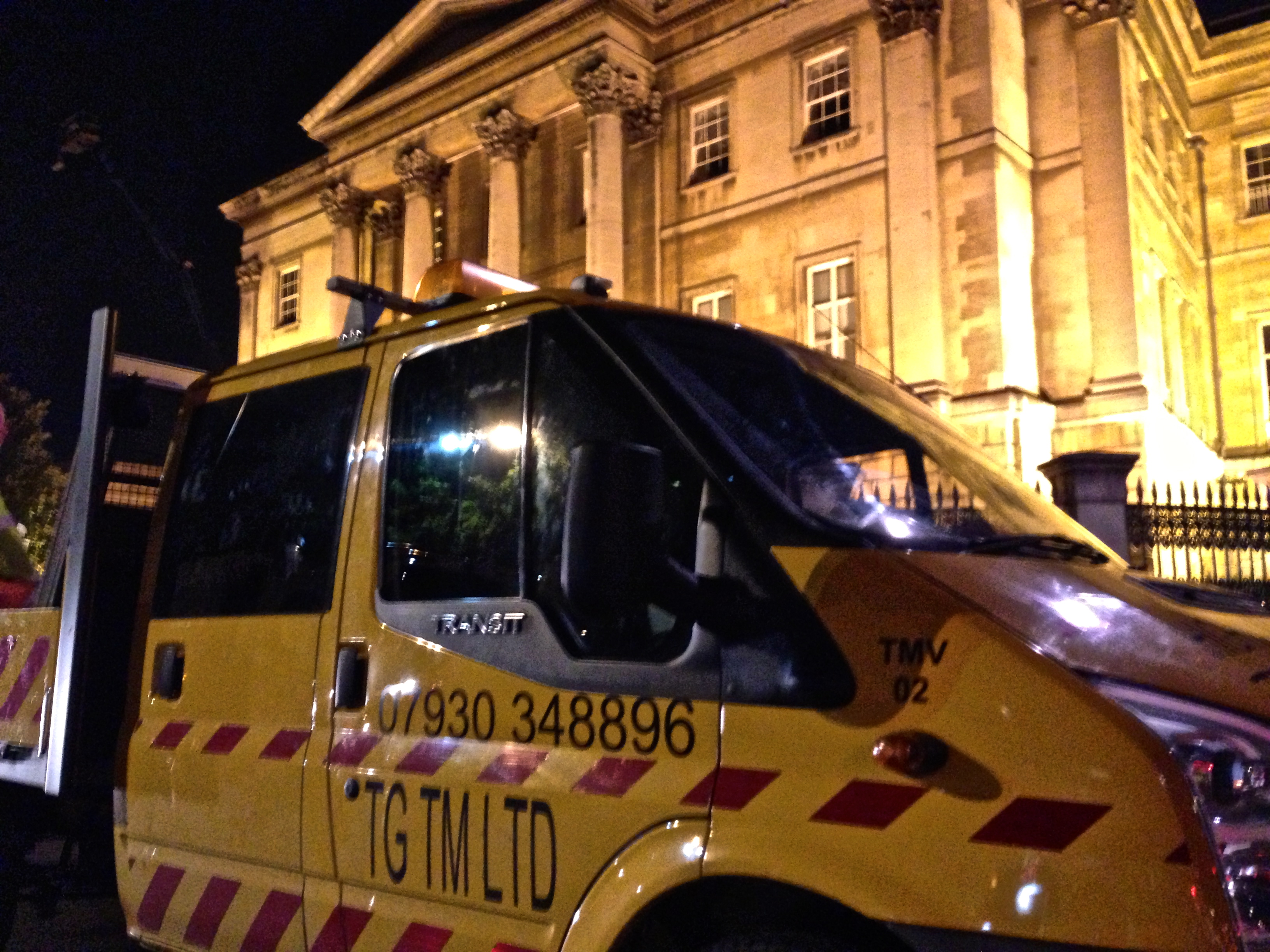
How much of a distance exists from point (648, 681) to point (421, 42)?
86.7ft

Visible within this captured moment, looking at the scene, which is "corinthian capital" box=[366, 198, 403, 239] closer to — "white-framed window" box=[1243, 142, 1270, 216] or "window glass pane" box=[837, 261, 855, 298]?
"window glass pane" box=[837, 261, 855, 298]

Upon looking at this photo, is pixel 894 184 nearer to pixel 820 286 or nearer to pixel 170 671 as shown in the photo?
pixel 820 286


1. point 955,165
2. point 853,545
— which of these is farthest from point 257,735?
point 955,165

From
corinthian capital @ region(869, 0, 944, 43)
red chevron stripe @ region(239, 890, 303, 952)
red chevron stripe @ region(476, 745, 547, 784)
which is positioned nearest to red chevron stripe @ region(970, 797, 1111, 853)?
red chevron stripe @ region(476, 745, 547, 784)

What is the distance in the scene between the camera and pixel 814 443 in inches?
103

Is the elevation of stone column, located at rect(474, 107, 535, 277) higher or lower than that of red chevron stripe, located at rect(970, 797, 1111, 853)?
higher

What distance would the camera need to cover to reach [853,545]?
2.19 meters

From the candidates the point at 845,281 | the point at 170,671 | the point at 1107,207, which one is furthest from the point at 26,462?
the point at 170,671

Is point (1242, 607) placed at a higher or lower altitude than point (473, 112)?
lower

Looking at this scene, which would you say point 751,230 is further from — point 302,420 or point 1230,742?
point 1230,742

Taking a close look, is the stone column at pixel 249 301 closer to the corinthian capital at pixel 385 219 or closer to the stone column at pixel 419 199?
the corinthian capital at pixel 385 219

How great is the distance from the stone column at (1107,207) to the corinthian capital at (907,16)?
222 cm

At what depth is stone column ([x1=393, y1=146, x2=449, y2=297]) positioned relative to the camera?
25672 mm

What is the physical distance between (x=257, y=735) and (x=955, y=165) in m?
17.8
